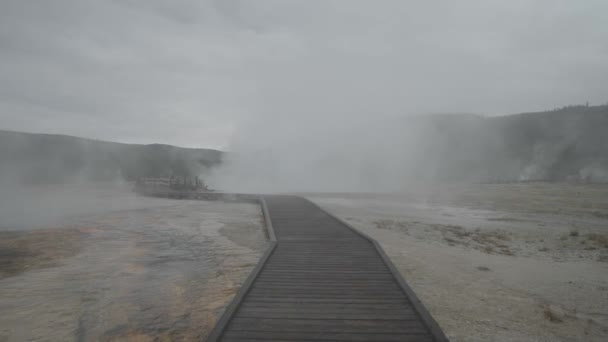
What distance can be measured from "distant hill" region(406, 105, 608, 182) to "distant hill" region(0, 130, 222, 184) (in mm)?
42515

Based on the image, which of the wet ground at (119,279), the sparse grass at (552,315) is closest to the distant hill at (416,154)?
the wet ground at (119,279)

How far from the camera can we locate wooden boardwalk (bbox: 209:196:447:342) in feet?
11.4

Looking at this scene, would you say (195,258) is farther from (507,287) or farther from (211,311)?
(507,287)

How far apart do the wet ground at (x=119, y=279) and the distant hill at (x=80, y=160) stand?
35778 millimetres

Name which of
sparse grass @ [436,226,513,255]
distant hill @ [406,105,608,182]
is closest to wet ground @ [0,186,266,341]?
sparse grass @ [436,226,513,255]

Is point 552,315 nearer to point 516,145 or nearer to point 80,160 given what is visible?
point 80,160

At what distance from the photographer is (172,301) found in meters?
5.17

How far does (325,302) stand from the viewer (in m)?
4.32

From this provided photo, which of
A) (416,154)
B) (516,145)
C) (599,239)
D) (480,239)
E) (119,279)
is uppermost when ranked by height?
(516,145)

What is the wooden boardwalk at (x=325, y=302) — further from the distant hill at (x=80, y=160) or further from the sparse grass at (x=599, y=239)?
the distant hill at (x=80, y=160)

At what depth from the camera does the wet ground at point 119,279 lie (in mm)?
4312

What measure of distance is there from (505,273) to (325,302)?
4.90 metres

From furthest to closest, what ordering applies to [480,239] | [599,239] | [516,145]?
1. [516,145]
2. [480,239]
3. [599,239]

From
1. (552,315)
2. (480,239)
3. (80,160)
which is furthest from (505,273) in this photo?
(80,160)
